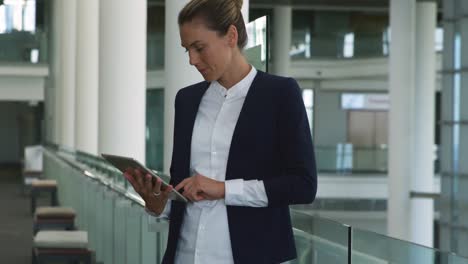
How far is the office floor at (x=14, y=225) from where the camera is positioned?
567 inches

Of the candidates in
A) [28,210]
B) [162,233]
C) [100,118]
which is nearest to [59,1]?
[28,210]

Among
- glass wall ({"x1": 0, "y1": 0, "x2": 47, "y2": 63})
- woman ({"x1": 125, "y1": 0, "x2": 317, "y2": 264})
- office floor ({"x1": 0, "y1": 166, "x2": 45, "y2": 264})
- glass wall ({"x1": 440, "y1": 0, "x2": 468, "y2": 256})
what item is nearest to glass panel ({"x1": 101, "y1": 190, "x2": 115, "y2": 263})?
office floor ({"x1": 0, "y1": 166, "x2": 45, "y2": 264})

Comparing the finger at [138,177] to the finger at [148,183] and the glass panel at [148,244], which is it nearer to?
the finger at [148,183]

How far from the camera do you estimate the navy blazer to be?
2.46 metres

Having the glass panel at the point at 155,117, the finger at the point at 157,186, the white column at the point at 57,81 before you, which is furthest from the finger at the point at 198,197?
the glass panel at the point at 155,117

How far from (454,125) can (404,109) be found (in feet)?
13.3

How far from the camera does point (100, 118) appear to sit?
32.0 ft

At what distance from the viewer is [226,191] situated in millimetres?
2465

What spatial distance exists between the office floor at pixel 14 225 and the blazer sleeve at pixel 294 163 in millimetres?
11437

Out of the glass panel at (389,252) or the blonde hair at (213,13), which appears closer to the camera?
the blonde hair at (213,13)

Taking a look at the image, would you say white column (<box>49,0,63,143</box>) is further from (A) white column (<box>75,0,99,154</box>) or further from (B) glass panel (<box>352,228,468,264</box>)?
(B) glass panel (<box>352,228,468,264</box>)

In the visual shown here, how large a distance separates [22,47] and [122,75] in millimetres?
24928

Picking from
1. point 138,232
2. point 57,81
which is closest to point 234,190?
point 138,232

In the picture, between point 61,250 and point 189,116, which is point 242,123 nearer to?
point 189,116
